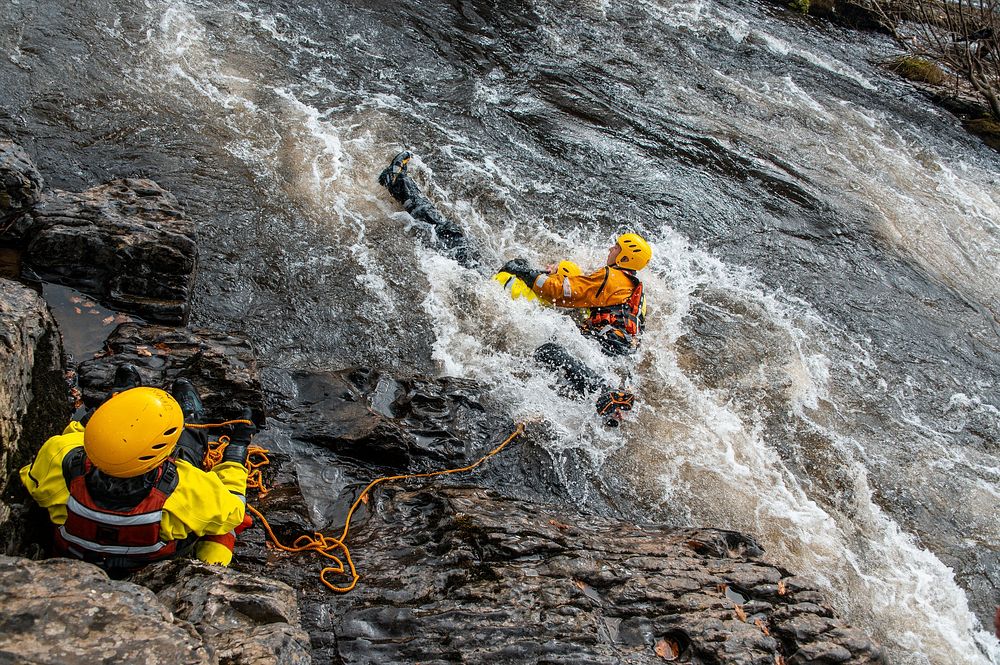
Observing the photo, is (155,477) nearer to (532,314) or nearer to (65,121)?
(532,314)

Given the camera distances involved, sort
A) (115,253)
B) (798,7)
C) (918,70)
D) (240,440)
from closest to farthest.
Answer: (240,440), (115,253), (918,70), (798,7)

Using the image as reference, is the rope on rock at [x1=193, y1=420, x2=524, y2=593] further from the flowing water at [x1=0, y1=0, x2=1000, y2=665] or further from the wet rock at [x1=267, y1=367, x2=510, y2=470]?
the flowing water at [x1=0, y1=0, x2=1000, y2=665]

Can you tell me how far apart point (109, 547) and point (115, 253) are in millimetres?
3379

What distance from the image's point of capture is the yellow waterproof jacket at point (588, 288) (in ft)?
25.0

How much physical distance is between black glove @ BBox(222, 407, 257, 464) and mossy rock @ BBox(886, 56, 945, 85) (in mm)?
17767

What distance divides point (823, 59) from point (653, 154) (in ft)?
25.1

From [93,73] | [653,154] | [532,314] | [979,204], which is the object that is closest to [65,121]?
[93,73]

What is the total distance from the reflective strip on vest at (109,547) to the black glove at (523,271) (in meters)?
5.10

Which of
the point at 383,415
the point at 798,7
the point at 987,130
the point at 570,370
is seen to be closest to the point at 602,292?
the point at 570,370

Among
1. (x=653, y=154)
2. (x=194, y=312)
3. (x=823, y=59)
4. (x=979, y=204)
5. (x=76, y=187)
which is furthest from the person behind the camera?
(x=823, y=59)

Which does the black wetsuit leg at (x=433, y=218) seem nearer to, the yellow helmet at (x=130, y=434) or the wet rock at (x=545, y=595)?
the wet rock at (x=545, y=595)

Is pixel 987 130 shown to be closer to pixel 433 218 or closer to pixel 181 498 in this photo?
pixel 433 218

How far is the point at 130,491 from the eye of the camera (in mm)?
3404

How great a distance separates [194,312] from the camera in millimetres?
6461
